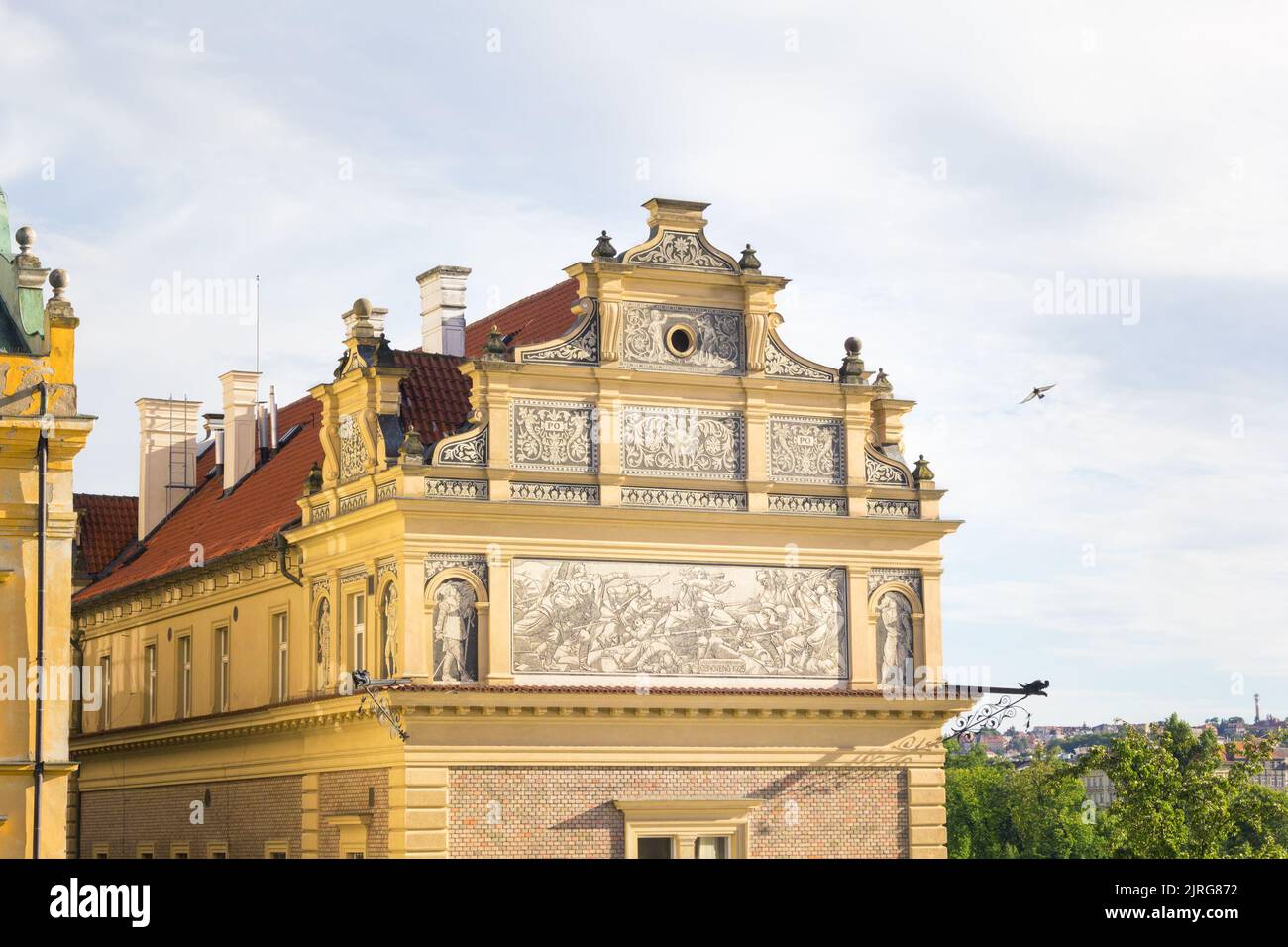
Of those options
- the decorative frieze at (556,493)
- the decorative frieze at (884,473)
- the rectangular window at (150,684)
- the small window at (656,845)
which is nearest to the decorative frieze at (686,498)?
the decorative frieze at (556,493)

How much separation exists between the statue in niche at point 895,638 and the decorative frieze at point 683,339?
16.7 feet

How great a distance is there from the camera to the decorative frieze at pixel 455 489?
3366 cm

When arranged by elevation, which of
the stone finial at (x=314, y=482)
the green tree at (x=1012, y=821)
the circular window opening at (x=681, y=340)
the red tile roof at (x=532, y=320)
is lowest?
the green tree at (x=1012, y=821)

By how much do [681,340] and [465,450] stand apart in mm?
4429

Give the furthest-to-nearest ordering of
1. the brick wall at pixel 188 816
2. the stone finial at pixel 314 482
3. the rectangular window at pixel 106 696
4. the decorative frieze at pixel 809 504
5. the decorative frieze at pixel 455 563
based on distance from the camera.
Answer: the rectangular window at pixel 106 696, the brick wall at pixel 188 816, the stone finial at pixel 314 482, the decorative frieze at pixel 809 504, the decorative frieze at pixel 455 563

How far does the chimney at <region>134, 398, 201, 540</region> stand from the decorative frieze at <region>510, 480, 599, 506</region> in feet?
66.0

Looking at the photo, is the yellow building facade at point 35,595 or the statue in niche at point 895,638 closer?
the yellow building facade at point 35,595

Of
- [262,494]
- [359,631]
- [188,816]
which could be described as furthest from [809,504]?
[188,816]

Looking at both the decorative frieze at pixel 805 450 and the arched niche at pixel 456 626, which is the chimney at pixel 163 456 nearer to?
the arched niche at pixel 456 626

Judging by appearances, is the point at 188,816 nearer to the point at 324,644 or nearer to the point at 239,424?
the point at 324,644

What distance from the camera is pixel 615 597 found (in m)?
34.9

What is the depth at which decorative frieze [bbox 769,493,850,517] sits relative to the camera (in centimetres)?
3616
